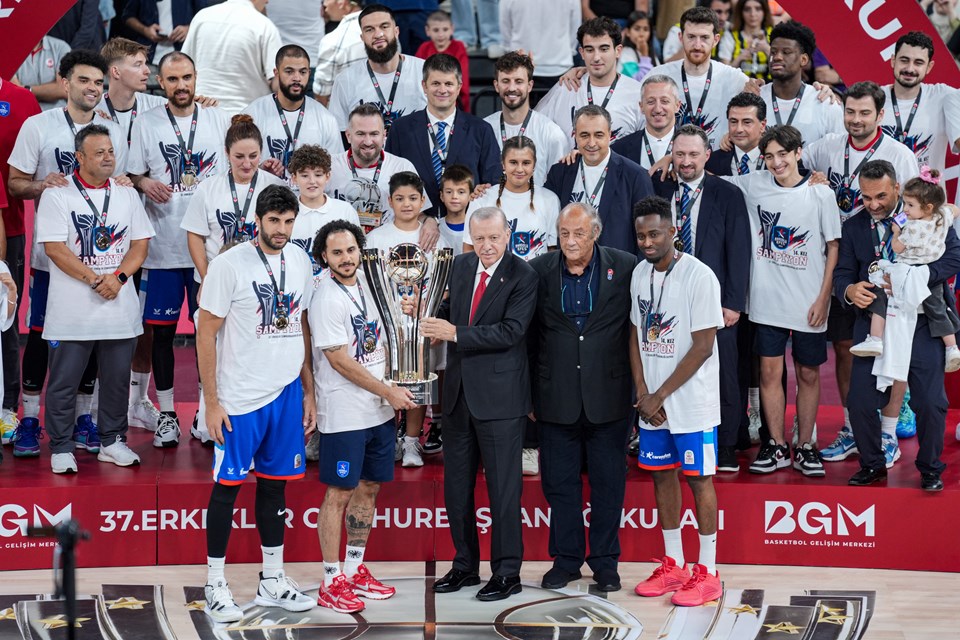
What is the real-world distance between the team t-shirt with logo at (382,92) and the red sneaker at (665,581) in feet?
9.83

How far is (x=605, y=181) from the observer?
6.89 m

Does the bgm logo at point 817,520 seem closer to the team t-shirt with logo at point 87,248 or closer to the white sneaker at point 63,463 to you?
the team t-shirt with logo at point 87,248

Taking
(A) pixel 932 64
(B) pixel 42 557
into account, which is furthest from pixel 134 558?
(A) pixel 932 64

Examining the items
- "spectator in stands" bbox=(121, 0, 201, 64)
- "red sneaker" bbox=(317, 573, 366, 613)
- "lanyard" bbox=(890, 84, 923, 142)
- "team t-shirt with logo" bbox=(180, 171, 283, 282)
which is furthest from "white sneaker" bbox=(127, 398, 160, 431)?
"lanyard" bbox=(890, 84, 923, 142)

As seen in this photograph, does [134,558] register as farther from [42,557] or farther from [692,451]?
[692,451]

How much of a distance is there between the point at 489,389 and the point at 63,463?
2.31 m

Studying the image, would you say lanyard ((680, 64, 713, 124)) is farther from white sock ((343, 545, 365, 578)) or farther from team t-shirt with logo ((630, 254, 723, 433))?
white sock ((343, 545, 365, 578))

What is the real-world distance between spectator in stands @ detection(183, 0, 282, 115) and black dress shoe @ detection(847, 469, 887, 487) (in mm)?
4478

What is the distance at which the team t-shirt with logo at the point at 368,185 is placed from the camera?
7148mm

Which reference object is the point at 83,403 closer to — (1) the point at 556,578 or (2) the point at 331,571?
(2) the point at 331,571

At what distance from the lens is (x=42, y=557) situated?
22.4 feet

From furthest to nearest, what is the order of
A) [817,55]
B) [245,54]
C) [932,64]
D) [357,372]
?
[817,55] → [245,54] → [932,64] → [357,372]

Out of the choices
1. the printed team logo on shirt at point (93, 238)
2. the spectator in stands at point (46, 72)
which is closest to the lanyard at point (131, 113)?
the printed team logo on shirt at point (93, 238)

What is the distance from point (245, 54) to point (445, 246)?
272cm
